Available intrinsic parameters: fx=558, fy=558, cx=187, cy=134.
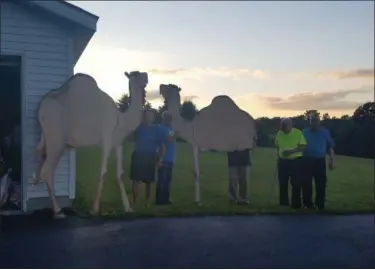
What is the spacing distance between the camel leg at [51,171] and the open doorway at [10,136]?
2.58 feet

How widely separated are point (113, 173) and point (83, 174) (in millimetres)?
3391

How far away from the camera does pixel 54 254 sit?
731 cm

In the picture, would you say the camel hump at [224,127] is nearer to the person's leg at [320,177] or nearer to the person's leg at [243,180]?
the person's leg at [243,180]

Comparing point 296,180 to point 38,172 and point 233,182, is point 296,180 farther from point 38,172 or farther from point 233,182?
point 38,172

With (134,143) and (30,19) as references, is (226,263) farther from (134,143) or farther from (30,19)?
(30,19)

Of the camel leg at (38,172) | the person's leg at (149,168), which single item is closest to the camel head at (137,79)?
the person's leg at (149,168)

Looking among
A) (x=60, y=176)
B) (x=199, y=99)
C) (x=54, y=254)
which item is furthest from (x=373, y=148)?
(x=54, y=254)

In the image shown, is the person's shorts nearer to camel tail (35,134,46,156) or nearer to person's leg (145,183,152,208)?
person's leg (145,183,152,208)

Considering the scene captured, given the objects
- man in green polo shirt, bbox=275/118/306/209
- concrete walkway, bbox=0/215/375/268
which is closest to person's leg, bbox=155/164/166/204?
concrete walkway, bbox=0/215/375/268

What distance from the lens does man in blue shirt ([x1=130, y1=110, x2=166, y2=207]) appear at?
9648mm

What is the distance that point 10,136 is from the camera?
10.6 metres

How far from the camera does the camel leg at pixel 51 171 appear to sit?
9398 millimetres

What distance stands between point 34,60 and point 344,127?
20.4ft

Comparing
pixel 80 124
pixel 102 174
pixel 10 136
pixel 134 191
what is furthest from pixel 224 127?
pixel 10 136
